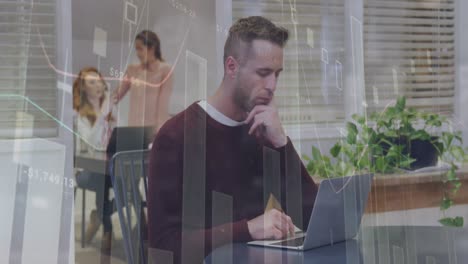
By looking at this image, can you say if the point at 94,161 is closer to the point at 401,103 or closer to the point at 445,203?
the point at 401,103

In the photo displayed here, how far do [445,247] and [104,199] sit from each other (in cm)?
87

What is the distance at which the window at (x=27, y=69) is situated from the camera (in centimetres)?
138

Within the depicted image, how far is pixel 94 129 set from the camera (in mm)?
1441

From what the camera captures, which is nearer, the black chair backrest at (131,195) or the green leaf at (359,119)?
the black chair backrest at (131,195)

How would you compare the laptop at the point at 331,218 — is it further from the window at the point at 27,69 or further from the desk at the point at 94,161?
the window at the point at 27,69

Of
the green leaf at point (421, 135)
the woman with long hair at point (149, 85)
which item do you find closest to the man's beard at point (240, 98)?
the woman with long hair at point (149, 85)

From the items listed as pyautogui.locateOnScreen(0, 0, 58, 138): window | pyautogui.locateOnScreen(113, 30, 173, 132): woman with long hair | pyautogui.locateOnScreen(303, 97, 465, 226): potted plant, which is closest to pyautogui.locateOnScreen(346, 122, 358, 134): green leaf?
pyautogui.locateOnScreen(303, 97, 465, 226): potted plant

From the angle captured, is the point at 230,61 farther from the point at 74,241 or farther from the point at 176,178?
the point at 74,241

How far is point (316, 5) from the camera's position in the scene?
5.49 feet

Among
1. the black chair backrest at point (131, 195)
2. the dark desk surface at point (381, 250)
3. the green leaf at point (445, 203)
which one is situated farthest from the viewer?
the green leaf at point (445, 203)

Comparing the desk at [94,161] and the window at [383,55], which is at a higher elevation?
the window at [383,55]

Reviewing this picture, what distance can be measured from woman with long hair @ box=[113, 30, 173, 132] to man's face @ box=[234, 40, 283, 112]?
189mm

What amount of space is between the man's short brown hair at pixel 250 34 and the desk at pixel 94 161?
1.28 feet

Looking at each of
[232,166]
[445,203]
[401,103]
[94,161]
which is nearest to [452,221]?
[445,203]
